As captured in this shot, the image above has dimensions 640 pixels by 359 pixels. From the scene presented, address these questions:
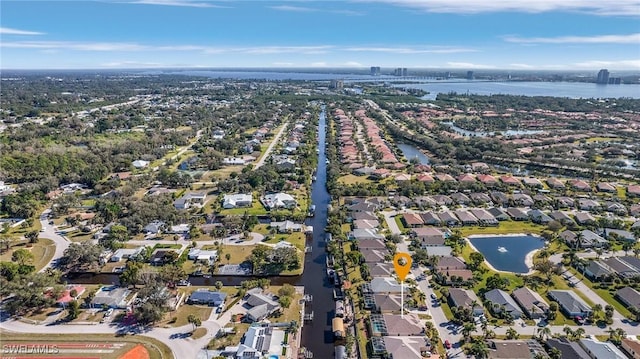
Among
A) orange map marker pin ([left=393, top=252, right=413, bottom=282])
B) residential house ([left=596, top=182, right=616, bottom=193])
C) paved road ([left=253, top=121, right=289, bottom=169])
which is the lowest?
orange map marker pin ([left=393, top=252, right=413, bottom=282])

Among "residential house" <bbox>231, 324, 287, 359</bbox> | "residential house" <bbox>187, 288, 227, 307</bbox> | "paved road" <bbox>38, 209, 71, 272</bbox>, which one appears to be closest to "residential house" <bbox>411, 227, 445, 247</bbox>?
"residential house" <bbox>231, 324, 287, 359</bbox>

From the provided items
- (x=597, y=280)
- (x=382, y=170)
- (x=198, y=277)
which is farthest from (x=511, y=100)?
(x=198, y=277)

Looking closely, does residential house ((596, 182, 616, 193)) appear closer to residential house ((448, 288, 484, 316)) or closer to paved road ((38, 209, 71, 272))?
residential house ((448, 288, 484, 316))

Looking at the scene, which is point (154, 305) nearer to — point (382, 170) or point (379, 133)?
point (382, 170)

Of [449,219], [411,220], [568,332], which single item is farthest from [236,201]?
[568,332]

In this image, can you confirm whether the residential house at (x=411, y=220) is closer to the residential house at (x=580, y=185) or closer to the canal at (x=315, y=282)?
the canal at (x=315, y=282)

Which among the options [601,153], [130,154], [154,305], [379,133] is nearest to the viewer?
[154,305]
